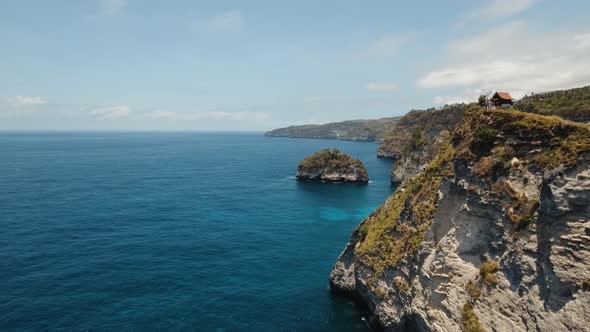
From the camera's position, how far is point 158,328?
151ft

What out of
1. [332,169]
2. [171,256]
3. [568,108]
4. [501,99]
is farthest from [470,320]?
[332,169]

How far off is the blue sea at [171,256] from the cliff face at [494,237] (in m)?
12.4

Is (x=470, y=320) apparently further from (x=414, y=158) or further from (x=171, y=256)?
(x=414, y=158)

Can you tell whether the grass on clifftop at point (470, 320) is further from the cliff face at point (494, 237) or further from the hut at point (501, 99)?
the hut at point (501, 99)

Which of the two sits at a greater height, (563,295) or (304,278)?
(563,295)

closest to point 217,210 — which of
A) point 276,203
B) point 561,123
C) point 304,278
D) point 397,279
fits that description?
point 276,203

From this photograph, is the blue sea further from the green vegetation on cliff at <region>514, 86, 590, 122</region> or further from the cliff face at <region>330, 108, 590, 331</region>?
the green vegetation on cliff at <region>514, 86, 590, 122</region>

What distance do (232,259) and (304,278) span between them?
1546 cm

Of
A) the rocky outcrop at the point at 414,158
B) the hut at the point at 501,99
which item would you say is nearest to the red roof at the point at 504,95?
the hut at the point at 501,99

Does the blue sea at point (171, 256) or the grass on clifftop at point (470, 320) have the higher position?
the grass on clifftop at point (470, 320)

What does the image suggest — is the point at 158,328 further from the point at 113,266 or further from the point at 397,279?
the point at 397,279

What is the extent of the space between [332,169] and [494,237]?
11964cm

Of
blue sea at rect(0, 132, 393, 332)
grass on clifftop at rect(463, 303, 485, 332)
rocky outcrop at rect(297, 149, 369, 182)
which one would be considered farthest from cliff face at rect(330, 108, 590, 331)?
rocky outcrop at rect(297, 149, 369, 182)

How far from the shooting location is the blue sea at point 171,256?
49.0 metres
